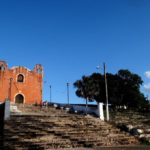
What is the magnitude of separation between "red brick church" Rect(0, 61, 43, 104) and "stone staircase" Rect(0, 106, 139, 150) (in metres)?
21.3

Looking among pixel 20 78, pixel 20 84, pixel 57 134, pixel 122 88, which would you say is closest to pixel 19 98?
pixel 20 84

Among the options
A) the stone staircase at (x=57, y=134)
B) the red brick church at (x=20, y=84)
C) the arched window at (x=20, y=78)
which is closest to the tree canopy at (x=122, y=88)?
the red brick church at (x=20, y=84)

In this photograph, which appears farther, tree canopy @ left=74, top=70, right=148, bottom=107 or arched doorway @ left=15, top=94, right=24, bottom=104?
tree canopy @ left=74, top=70, right=148, bottom=107

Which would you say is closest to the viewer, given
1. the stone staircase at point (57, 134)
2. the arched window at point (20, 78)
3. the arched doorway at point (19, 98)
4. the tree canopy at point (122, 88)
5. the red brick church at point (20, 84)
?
the stone staircase at point (57, 134)

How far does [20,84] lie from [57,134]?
2611cm

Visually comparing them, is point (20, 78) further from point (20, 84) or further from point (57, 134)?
point (57, 134)

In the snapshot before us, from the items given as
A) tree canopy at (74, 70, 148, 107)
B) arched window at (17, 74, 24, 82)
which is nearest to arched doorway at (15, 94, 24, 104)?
arched window at (17, 74, 24, 82)

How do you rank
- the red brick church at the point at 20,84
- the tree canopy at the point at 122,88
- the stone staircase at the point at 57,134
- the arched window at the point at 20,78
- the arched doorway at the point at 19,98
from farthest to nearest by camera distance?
1. the tree canopy at the point at 122,88
2. the arched window at the point at 20,78
3. the arched doorway at the point at 19,98
4. the red brick church at the point at 20,84
5. the stone staircase at the point at 57,134

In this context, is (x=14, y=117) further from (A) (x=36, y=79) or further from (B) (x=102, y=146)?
(A) (x=36, y=79)

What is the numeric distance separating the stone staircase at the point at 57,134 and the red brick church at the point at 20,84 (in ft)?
69.7

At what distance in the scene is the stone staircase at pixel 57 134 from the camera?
544 inches

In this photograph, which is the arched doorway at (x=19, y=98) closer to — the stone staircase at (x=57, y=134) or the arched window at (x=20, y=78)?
the arched window at (x=20, y=78)

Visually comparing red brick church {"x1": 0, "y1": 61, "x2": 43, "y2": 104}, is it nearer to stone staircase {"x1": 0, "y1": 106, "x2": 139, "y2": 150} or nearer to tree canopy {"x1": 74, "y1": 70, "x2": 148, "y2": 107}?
tree canopy {"x1": 74, "y1": 70, "x2": 148, "y2": 107}

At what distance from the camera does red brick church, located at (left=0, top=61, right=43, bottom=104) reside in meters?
39.8
